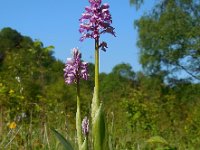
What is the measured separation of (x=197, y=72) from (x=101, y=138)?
2897 cm

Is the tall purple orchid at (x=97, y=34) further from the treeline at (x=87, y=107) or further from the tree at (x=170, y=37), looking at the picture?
the tree at (x=170, y=37)

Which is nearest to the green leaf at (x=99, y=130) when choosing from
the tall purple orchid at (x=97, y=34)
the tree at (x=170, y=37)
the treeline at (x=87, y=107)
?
the tall purple orchid at (x=97, y=34)

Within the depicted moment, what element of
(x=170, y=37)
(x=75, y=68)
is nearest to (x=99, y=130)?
(x=75, y=68)

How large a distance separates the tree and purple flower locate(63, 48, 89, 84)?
26.6m

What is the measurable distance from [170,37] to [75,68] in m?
27.5

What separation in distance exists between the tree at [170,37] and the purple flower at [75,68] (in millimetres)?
26569

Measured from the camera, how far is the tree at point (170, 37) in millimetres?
28703

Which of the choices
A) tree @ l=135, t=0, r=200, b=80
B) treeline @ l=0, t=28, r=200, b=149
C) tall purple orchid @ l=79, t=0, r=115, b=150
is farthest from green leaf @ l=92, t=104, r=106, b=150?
tree @ l=135, t=0, r=200, b=80

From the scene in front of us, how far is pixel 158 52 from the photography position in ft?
99.3

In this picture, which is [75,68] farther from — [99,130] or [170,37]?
[170,37]

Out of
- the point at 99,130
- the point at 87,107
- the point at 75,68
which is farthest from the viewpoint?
the point at 87,107

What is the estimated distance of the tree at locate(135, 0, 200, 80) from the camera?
1130 inches

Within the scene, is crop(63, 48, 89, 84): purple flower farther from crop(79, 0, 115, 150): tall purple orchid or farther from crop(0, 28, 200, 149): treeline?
crop(0, 28, 200, 149): treeline

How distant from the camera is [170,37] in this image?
2906 centimetres
